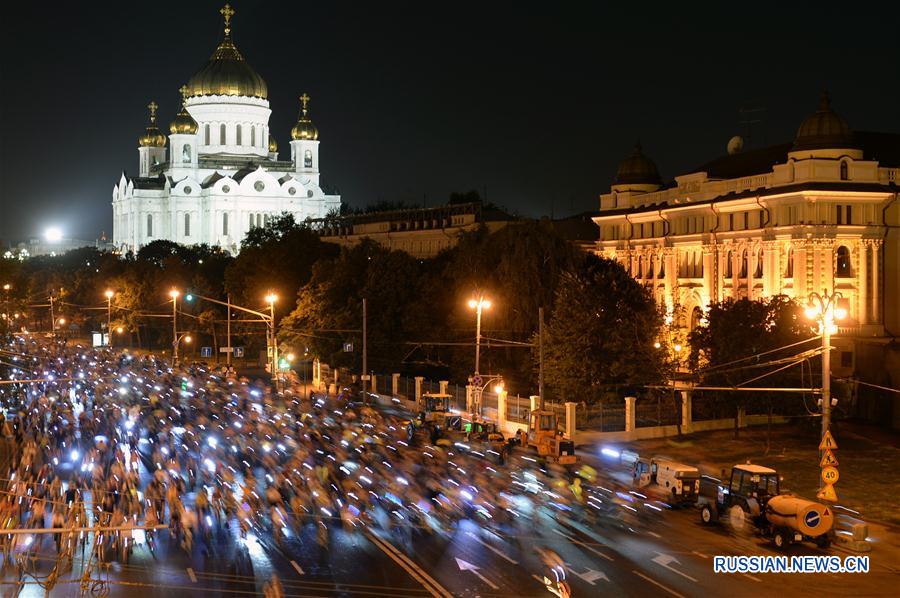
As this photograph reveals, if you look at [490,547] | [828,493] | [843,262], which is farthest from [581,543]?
[843,262]

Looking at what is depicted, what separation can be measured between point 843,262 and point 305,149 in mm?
113956

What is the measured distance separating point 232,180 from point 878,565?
133m

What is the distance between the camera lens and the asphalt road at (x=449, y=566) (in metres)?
22.1

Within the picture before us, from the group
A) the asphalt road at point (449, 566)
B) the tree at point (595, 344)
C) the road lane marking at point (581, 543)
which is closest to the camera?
the asphalt road at point (449, 566)

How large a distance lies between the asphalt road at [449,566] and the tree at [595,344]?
71.1 ft

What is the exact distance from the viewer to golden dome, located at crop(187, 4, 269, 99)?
15325 centimetres

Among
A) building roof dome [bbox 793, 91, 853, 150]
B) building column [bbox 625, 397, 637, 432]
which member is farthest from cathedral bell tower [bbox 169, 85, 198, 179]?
building column [bbox 625, 397, 637, 432]

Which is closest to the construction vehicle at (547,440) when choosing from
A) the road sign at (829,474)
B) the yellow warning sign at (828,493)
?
the yellow warning sign at (828,493)

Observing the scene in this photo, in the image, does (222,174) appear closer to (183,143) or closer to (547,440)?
(183,143)

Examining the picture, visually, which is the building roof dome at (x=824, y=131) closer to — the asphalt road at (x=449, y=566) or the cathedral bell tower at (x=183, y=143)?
the asphalt road at (x=449, y=566)

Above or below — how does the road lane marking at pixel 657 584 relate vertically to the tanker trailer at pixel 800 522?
below

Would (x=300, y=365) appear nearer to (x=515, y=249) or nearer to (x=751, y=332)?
(x=515, y=249)

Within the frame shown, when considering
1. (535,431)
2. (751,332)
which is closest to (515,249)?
(751,332)

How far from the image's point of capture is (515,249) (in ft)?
185
